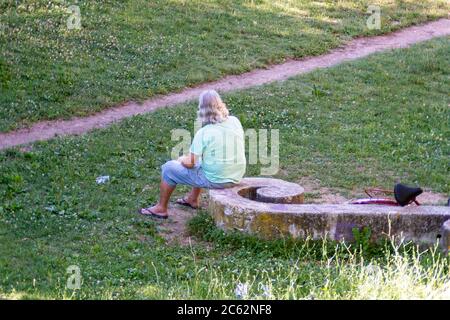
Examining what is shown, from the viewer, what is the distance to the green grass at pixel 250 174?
21.5 feet

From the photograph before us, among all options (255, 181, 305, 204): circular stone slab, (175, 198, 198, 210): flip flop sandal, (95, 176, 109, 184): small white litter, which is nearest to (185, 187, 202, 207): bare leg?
(175, 198, 198, 210): flip flop sandal

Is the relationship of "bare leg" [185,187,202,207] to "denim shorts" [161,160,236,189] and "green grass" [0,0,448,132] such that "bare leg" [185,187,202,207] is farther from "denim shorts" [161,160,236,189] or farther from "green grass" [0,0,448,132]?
"green grass" [0,0,448,132]

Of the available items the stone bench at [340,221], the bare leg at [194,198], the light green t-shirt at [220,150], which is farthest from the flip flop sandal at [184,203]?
the stone bench at [340,221]

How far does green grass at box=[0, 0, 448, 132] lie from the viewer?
44.0 ft

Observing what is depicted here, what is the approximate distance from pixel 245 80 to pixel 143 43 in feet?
7.02

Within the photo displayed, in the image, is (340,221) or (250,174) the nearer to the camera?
(340,221)

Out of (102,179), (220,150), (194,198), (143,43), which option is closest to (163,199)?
(194,198)

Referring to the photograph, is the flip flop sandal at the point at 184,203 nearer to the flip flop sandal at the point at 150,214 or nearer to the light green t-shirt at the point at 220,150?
the flip flop sandal at the point at 150,214

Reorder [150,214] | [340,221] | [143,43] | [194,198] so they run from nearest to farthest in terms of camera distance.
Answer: [340,221], [150,214], [194,198], [143,43]

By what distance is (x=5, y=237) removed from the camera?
8.08 metres

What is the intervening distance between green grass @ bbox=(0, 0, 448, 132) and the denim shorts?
3.97 meters

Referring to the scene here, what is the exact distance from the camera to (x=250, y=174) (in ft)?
34.9

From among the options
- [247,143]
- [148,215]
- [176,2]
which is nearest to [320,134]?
[247,143]

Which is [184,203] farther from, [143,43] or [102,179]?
[143,43]
